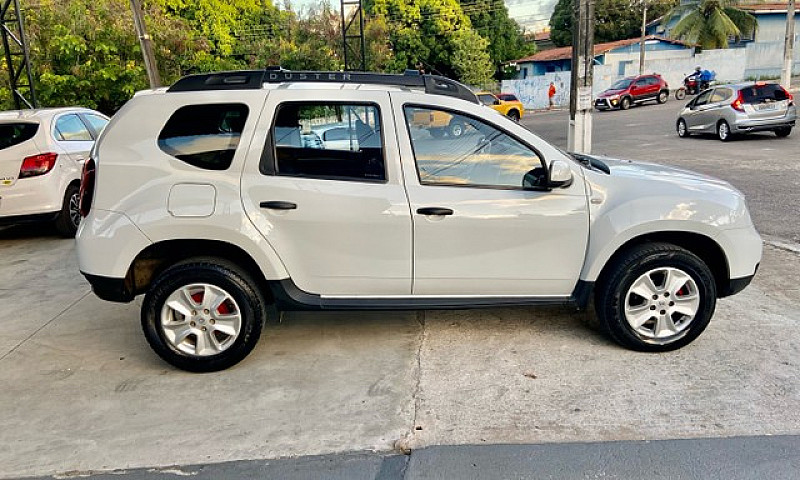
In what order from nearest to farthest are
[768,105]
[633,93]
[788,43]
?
[768,105] → [788,43] → [633,93]

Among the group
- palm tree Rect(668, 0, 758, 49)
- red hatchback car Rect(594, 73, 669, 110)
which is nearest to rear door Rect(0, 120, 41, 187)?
red hatchback car Rect(594, 73, 669, 110)

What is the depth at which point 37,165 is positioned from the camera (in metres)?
7.46

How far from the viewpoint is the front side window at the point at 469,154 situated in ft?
12.8

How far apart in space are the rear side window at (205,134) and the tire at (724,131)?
49.9ft

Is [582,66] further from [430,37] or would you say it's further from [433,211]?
[430,37]

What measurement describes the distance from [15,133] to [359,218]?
6.00 meters

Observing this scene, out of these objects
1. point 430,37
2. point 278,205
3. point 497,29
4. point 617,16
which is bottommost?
point 278,205

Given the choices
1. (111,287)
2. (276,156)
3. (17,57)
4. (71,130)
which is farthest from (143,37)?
(17,57)

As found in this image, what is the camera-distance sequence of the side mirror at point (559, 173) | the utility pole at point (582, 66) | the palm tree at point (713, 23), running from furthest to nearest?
1. the palm tree at point (713, 23)
2. the utility pole at point (582, 66)
3. the side mirror at point (559, 173)

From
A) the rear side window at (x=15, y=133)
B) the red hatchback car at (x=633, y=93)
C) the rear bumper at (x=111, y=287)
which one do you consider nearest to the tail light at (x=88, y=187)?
the rear bumper at (x=111, y=287)

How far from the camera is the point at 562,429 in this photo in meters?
3.22

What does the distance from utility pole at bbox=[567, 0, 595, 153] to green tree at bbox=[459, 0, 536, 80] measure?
137ft

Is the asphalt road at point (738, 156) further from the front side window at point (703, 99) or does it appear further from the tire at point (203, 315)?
the tire at point (203, 315)

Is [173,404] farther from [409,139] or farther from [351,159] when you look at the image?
[409,139]
